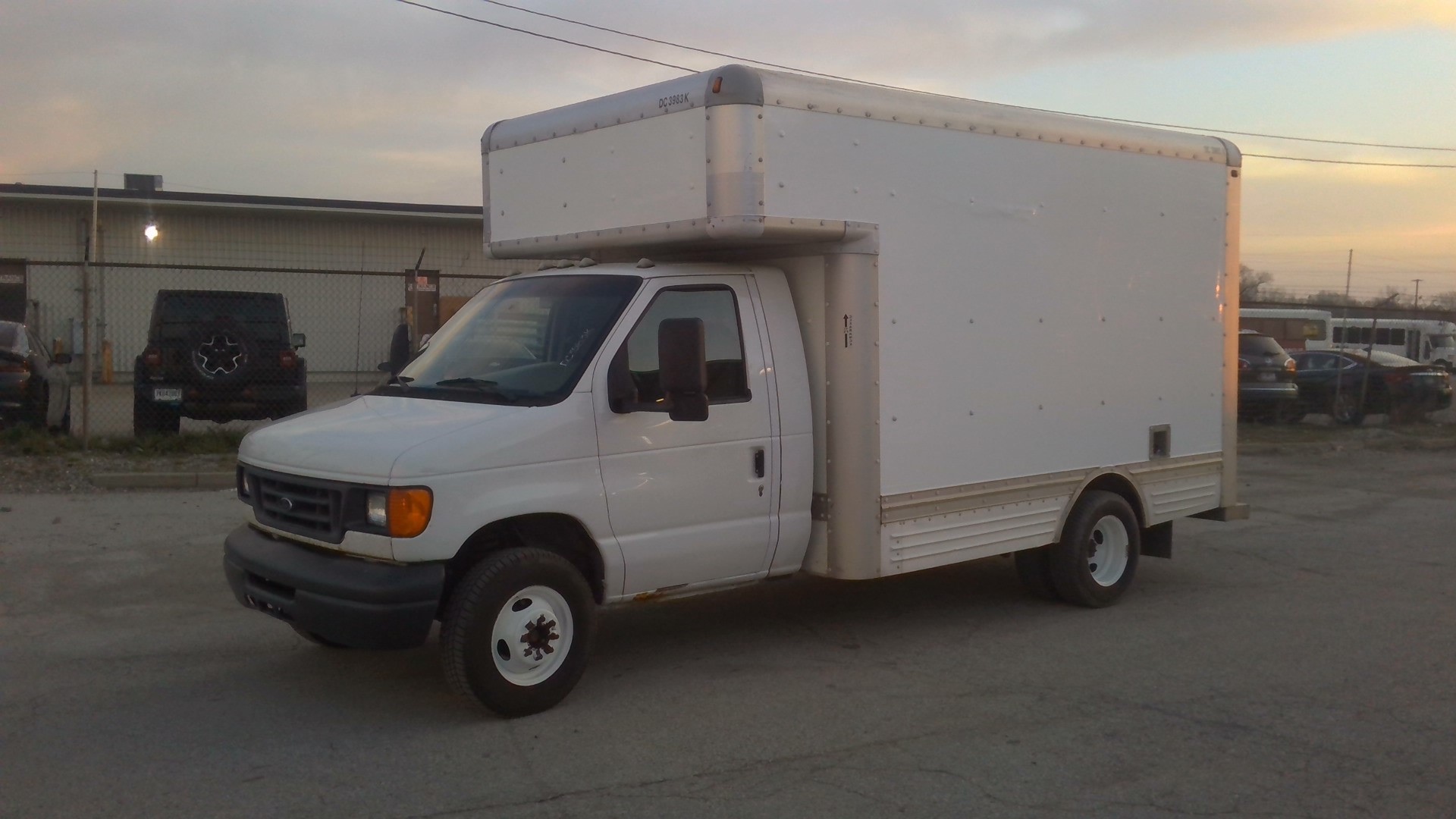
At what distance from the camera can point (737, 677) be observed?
21.2ft

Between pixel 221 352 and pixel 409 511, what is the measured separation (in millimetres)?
9742

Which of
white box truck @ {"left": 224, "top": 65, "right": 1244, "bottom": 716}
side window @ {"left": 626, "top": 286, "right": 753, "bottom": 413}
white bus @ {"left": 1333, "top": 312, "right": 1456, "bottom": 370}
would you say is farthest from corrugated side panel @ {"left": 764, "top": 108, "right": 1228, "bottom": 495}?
white bus @ {"left": 1333, "top": 312, "right": 1456, "bottom": 370}

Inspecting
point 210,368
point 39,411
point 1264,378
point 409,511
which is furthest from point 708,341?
point 1264,378

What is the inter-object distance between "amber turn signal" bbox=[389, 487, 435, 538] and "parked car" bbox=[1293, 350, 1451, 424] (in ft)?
62.5

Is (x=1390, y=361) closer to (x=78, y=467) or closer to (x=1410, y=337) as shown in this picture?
(x=1410, y=337)

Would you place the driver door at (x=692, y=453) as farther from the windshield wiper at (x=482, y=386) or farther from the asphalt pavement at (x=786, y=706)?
the asphalt pavement at (x=786, y=706)

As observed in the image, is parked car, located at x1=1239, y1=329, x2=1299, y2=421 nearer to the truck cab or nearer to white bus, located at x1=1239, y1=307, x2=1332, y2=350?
the truck cab

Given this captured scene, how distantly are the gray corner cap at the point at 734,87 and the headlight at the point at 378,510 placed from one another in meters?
2.54

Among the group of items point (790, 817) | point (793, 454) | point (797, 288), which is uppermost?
point (797, 288)

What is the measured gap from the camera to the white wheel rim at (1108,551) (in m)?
8.17

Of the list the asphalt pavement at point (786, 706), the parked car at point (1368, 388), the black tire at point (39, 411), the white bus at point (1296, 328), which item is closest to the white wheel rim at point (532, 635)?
the asphalt pavement at point (786, 706)

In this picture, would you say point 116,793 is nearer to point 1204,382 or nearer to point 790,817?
point 790,817

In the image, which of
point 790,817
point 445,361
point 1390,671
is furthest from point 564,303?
point 1390,671

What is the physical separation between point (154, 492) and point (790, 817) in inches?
344
